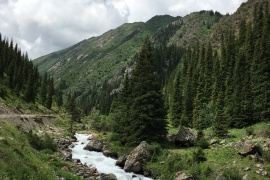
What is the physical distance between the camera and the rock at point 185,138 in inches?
1679

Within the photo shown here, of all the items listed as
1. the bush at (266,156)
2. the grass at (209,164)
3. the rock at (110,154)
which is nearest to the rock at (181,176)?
the grass at (209,164)

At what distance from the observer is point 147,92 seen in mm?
47531

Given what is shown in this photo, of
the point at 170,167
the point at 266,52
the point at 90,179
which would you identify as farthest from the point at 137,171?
the point at 266,52

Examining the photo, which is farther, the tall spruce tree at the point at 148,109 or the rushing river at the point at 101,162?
the tall spruce tree at the point at 148,109

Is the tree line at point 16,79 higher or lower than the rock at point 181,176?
higher

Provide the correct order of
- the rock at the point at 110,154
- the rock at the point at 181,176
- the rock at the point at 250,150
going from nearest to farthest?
Answer: the rock at the point at 181,176, the rock at the point at 250,150, the rock at the point at 110,154

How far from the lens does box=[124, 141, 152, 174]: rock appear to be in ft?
122

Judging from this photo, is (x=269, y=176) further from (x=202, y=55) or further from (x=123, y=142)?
(x=202, y=55)

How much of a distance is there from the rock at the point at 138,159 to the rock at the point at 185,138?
22.6 ft

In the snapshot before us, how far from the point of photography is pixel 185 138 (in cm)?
4319

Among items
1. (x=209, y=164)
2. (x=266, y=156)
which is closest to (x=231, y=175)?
(x=209, y=164)

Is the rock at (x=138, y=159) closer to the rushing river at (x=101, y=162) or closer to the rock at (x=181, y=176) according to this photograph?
the rushing river at (x=101, y=162)

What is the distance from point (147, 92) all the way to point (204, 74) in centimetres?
6790

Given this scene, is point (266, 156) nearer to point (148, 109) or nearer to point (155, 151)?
point (155, 151)
